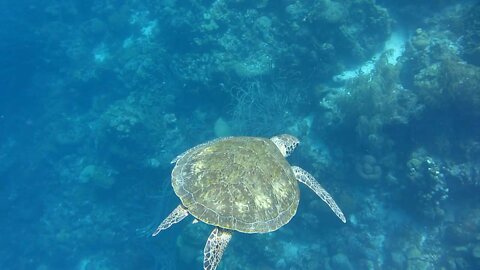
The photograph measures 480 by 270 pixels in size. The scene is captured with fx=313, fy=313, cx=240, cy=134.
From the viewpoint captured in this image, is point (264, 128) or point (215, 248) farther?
point (264, 128)

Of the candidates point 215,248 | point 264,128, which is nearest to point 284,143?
point 215,248

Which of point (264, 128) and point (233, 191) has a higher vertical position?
point (233, 191)

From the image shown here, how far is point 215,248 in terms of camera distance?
4.67 m

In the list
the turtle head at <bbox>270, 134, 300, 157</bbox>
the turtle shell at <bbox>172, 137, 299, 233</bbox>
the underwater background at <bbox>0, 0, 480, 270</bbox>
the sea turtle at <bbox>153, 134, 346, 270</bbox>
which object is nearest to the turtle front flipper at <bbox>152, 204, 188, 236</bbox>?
Answer: the sea turtle at <bbox>153, 134, 346, 270</bbox>

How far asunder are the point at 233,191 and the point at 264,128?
5.17 meters

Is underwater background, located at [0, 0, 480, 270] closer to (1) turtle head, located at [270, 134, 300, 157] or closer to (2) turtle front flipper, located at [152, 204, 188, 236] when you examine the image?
(1) turtle head, located at [270, 134, 300, 157]

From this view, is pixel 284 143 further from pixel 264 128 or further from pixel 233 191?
pixel 264 128

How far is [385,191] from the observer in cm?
878

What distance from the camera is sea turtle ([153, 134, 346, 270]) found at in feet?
14.9

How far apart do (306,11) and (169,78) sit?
20.1 ft

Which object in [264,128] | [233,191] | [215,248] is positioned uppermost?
[233,191]

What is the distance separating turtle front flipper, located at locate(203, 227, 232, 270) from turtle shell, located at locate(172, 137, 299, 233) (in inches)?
13.5

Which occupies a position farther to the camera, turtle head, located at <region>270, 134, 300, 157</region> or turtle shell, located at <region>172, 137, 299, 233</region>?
turtle head, located at <region>270, 134, 300, 157</region>

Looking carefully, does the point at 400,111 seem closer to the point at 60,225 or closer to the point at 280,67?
the point at 280,67
